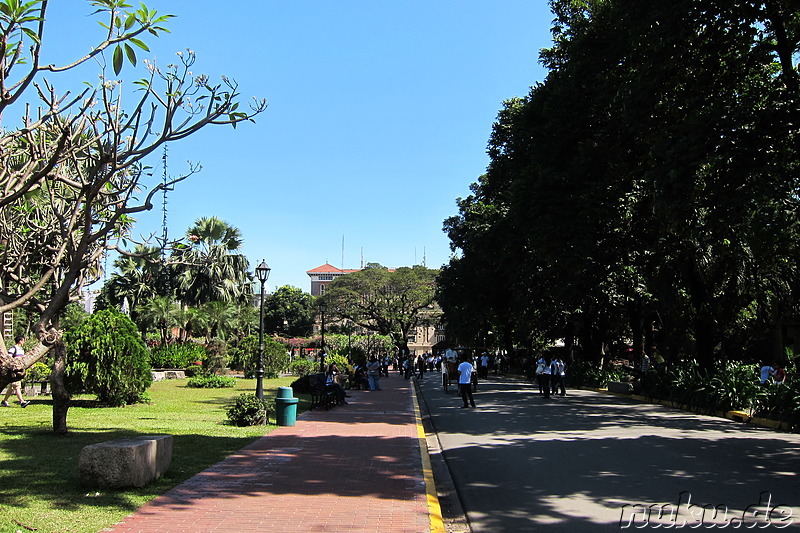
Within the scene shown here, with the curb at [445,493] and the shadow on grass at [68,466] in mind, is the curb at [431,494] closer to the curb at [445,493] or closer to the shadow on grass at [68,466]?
the curb at [445,493]

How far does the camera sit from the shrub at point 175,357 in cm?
3712

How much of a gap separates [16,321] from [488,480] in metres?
32.5

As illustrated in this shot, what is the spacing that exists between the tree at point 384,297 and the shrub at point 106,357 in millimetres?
61114

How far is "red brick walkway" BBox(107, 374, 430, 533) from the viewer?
6.55 m

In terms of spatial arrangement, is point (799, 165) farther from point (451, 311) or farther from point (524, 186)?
point (451, 311)

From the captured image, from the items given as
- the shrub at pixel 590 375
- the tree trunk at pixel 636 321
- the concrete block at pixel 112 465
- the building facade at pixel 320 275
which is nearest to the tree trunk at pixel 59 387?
the concrete block at pixel 112 465

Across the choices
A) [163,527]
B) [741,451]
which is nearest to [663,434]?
[741,451]

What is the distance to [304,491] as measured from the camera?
8078 mm

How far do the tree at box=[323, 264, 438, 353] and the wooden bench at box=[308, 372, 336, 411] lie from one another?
5891cm

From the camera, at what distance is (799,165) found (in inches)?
561

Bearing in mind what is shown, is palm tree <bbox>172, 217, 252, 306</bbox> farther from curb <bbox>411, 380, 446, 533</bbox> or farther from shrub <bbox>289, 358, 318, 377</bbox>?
curb <bbox>411, 380, 446, 533</bbox>

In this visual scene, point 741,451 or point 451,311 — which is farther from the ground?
point 451,311

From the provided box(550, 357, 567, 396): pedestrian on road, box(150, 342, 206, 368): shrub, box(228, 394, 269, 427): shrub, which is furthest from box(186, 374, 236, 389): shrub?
box(228, 394, 269, 427): shrub

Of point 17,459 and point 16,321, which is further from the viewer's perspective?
point 16,321
